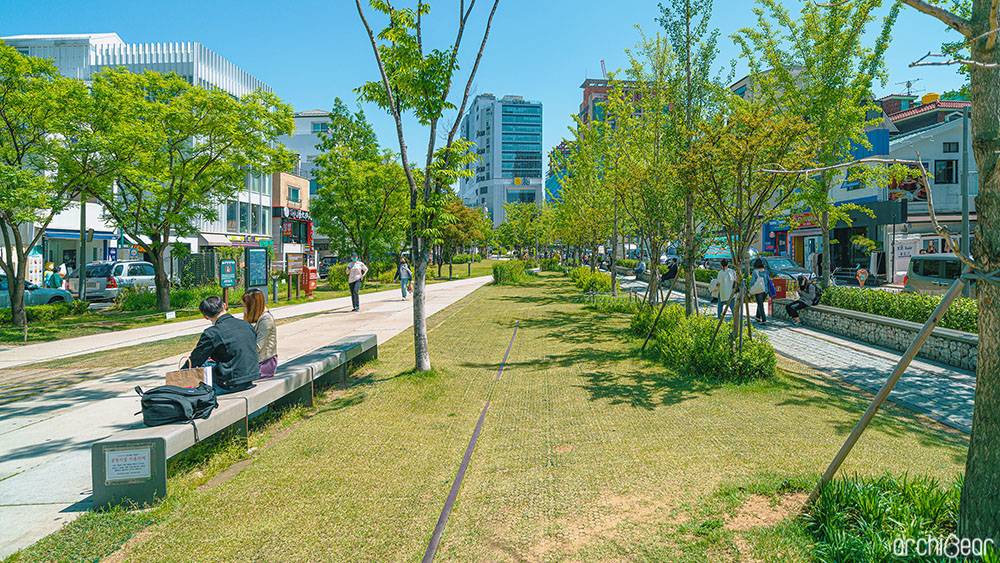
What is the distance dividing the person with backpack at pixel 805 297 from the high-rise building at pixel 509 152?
5500 inches

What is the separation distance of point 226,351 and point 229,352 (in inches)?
1.3

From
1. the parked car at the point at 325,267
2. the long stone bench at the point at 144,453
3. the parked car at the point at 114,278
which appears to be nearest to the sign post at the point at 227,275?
the parked car at the point at 114,278

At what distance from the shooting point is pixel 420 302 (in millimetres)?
8617

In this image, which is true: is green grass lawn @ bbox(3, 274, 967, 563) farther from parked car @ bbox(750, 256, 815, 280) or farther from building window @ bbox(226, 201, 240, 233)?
building window @ bbox(226, 201, 240, 233)

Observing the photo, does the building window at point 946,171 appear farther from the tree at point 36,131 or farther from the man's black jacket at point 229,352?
the tree at point 36,131

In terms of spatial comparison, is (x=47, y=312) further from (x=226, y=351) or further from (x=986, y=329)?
(x=986, y=329)

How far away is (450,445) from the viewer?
5.73 metres

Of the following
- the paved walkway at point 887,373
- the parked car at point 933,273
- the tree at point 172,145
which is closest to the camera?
the paved walkway at point 887,373

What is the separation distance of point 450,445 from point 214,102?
17.0 m

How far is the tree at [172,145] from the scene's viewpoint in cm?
1606

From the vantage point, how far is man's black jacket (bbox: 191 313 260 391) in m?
5.66

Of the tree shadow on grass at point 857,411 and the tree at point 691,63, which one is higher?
the tree at point 691,63

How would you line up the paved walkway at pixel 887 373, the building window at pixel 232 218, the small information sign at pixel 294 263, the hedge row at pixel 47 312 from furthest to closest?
the building window at pixel 232 218
the small information sign at pixel 294 263
the hedge row at pixel 47 312
the paved walkway at pixel 887 373

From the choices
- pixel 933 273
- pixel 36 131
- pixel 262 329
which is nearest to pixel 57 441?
pixel 262 329
